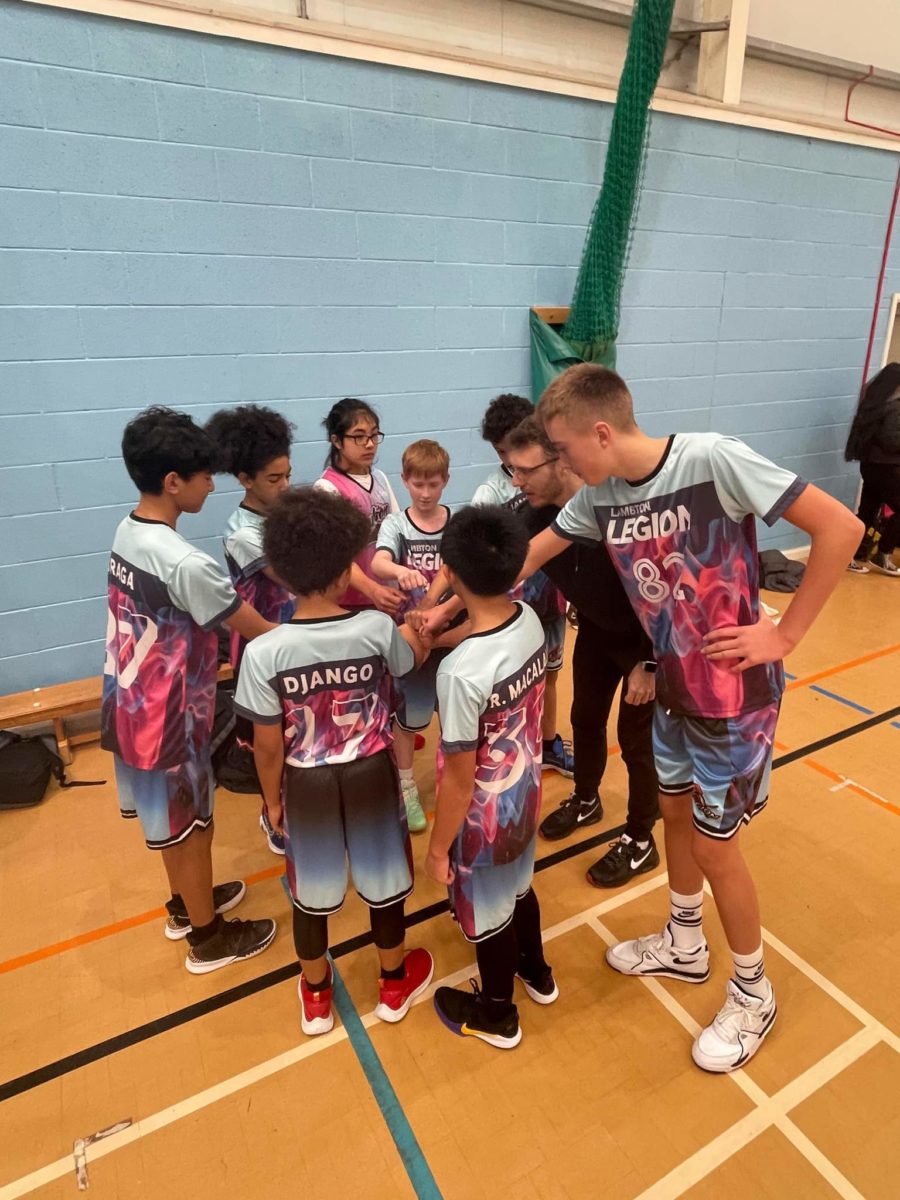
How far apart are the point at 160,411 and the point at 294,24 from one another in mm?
2484

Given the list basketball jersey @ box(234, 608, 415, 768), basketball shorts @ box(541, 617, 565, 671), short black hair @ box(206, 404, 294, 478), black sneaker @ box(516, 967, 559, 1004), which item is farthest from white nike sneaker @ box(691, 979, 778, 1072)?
short black hair @ box(206, 404, 294, 478)

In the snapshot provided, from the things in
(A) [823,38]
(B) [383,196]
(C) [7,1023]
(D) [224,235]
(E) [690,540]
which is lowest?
(C) [7,1023]

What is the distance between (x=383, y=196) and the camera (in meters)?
3.44

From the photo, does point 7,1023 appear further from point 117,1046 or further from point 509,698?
point 509,698

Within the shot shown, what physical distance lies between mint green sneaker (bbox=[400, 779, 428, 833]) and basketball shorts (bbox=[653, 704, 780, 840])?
4.18 feet

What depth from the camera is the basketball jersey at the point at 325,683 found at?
1.48 metres

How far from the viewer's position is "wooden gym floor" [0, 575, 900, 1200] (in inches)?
59.4

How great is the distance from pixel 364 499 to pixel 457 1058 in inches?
71.0

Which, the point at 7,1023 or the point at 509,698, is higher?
the point at 509,698

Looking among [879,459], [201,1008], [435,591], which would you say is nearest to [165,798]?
[201,1008]

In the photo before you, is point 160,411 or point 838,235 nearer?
point 160,411

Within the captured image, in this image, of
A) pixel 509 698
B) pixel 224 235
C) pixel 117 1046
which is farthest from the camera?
pixel 224 235

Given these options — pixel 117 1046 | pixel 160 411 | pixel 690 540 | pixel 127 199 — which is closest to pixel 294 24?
pixel 127 199

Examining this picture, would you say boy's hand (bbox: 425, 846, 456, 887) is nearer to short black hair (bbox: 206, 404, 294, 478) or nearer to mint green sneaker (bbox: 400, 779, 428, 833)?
mint green sneaker (bbox: 400, 779, 428, 833)
